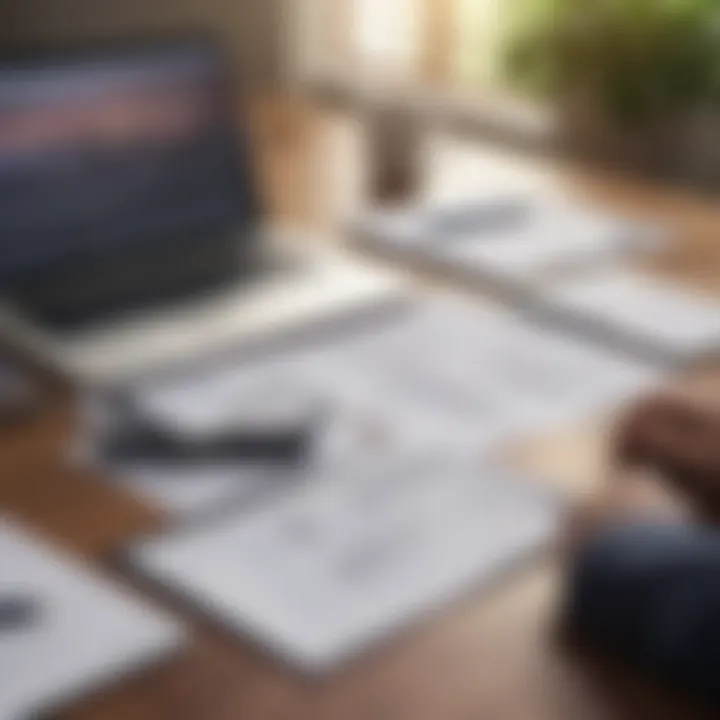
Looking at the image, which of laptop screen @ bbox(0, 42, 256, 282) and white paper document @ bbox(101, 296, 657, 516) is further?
laptop screen @ bbox(0, 42, 256, 282)

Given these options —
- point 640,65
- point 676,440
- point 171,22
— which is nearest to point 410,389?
point 676,440

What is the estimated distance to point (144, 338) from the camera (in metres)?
1.35

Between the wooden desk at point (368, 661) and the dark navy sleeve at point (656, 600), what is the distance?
26 mm

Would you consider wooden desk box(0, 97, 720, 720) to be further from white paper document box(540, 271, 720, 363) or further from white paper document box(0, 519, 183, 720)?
white paper document box(540, 271, 720, 363)

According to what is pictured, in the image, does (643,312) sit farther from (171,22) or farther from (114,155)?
(171,22)

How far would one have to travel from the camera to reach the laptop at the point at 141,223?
1.39 meters

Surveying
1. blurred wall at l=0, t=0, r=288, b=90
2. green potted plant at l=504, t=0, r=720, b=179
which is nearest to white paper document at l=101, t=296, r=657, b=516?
green potted plant at l=504, t=0, r=720, b=179

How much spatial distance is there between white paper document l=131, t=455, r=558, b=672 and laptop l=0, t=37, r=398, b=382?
0.31 m

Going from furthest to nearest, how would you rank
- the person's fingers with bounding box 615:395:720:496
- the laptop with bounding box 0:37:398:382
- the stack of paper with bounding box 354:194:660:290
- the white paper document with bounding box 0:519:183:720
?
the stack of paper with bounding box 354:194:660:290 → the laptop with bounding box 0:37:398:382 → the person's fingers with bounding box 615:395:720:496 → the white paper document with bounding box 0:519:183:720

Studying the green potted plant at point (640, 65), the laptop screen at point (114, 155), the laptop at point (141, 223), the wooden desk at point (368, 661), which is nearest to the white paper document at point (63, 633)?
the wooden desk at point (368, 661)

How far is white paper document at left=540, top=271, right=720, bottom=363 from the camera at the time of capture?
Answer: 4.64 ft

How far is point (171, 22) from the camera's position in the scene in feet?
9.40

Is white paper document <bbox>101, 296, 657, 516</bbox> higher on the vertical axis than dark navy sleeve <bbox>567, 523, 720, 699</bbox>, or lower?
lower

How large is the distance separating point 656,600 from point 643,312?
643mm
